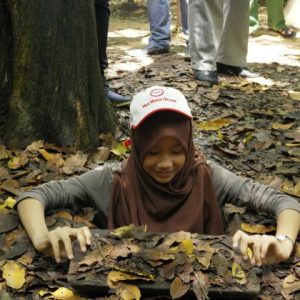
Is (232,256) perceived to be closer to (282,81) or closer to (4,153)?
(4,153)

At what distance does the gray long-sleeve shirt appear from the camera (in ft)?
8.44

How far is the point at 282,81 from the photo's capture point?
5.78m

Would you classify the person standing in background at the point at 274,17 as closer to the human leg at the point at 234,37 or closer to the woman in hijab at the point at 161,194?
the human leg at the point at 234,37

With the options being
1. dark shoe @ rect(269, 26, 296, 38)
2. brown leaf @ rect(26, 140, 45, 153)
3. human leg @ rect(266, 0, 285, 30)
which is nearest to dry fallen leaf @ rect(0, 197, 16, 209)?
brown leaf @ rect(26, 140, 45, 153)

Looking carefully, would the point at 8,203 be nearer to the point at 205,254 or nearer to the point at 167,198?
the point at 167,198

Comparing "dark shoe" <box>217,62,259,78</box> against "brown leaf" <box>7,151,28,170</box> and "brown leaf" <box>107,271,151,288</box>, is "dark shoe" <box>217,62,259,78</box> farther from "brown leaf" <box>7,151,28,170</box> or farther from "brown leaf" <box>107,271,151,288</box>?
"brown leaf" <box>107,271,151,288</box>

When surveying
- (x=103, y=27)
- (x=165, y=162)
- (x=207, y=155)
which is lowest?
(x=207, y=155)

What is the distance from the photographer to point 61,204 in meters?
2.61

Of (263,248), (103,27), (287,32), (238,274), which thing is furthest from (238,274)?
(287,32)

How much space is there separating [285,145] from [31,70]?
198cm

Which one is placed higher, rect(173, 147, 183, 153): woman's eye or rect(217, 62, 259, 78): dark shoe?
rect(173, 147, 183, 153): woman's eye

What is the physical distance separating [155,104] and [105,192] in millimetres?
614

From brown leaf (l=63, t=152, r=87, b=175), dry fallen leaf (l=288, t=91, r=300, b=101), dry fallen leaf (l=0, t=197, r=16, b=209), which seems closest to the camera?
dry fallen leaf (l=0, t=197, r=16, b=209)

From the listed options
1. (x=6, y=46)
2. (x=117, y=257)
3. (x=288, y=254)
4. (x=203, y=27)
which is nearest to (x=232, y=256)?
(x=288, y=254)
